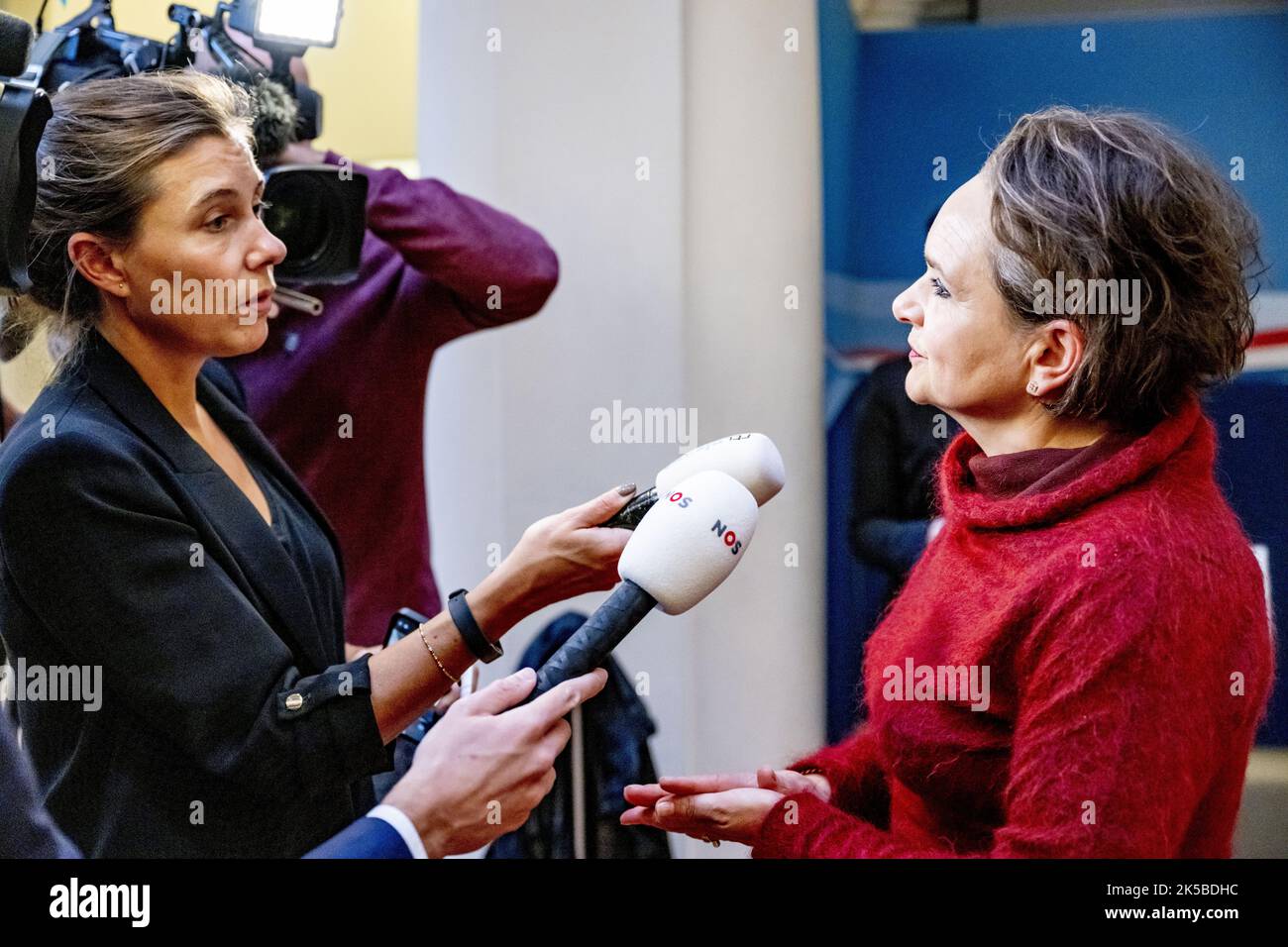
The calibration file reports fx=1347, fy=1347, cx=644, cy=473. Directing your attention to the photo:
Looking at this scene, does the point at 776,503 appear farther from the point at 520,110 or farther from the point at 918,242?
the point at 520,110

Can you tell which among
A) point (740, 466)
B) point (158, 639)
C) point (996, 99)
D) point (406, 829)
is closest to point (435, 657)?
point (406, 829)

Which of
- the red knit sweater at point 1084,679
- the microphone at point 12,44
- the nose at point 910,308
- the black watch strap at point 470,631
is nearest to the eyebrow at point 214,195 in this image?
the microphone at point 12,44

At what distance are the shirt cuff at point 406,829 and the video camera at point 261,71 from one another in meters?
0.69

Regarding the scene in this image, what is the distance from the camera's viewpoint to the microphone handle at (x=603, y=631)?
54.1 inches

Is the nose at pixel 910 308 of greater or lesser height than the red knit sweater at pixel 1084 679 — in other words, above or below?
above

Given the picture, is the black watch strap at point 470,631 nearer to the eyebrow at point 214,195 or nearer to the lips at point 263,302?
the lips at point 263,302

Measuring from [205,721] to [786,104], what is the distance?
1068mm

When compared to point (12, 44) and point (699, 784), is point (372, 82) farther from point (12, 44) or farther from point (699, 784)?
point (699, 784)

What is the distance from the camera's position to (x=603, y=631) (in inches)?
54.3

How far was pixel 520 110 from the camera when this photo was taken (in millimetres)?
1835

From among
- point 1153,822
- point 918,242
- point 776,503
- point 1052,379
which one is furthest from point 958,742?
point 918,242

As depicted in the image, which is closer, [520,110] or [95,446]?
[95,446]

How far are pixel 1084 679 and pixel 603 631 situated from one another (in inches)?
18.5
